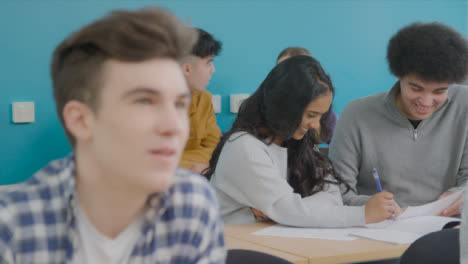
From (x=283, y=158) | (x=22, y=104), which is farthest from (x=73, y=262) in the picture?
(x=22, y=104)

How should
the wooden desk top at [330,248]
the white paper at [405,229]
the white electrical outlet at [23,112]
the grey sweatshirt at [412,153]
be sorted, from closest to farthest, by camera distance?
the wooden desk top at [330,248]
the white paper at [405,229]
the grey sweatshirt at [412,153]
the white electrical outlet at [23,112]

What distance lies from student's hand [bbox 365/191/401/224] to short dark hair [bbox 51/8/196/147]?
48.7 inches

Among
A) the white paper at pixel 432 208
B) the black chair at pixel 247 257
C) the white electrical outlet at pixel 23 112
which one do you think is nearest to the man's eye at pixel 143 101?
the black chair at pixel 247 257

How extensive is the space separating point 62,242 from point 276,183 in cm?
113

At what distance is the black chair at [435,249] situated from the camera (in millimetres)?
1572

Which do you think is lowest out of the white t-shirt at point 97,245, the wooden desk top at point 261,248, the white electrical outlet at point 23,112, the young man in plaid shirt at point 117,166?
the wooden desk top at point 261,248

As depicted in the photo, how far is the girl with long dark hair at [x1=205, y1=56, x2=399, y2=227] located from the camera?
6.75 ft

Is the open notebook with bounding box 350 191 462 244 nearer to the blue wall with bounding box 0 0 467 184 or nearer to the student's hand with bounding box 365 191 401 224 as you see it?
the student's hand with bounding box 365 191 401 224

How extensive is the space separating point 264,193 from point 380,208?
0.42 metres

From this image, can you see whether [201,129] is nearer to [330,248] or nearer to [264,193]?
[264,193]

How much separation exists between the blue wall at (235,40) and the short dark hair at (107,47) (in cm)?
213

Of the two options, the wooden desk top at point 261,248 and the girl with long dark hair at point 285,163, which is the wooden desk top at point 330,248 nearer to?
the wooden desk top at point 261,248

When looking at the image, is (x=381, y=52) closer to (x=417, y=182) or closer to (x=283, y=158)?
(x=417, y=182)

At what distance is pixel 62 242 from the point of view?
1061mm
